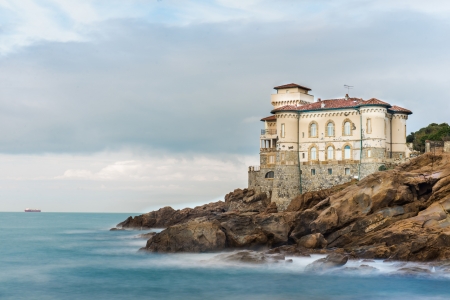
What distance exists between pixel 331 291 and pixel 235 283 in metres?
5.10

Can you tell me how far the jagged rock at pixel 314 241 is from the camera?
120ft

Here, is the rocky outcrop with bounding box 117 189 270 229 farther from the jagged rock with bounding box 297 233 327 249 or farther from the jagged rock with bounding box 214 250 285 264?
the jagged rock with bounding box 214 250 285 264

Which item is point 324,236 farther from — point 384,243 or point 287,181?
point 287,181

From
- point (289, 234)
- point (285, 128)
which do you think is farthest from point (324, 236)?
point (285, 128)

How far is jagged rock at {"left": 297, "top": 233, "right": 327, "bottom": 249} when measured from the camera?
36.7 m

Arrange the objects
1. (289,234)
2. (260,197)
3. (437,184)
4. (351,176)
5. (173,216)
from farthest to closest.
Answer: (173,216)
(260,197)
(351,176)
(289,234)
(437,184)

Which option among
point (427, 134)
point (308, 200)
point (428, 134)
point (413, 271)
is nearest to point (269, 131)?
point (308, 200)

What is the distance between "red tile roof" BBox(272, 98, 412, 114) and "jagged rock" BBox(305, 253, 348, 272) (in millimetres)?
21672

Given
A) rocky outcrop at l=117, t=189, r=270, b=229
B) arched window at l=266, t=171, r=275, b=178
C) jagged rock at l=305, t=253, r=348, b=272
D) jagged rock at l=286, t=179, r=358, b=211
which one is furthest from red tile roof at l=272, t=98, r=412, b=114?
jagged rock at l=305, t=253, r=348, b=272

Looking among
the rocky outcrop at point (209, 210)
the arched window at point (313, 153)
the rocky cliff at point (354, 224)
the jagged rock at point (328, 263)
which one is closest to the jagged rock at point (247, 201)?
the rocky outcrop at point (209, 210)

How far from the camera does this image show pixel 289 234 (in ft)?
131

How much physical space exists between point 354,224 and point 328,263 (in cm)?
668

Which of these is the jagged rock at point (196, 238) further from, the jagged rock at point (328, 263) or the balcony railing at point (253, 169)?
the balcony railing at point (253, 169)

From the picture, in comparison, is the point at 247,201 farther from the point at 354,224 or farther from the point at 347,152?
the point at 354,224
